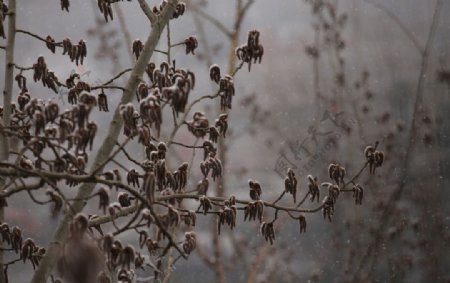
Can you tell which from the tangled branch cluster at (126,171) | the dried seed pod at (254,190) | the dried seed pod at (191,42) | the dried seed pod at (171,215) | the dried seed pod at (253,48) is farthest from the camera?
the dried seed pod at (191,42)

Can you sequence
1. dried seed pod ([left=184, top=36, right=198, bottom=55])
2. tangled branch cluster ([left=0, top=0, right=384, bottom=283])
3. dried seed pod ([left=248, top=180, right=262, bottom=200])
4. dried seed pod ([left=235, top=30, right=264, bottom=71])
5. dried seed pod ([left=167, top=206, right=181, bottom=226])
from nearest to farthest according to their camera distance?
tangled branch cluster ([left=0, top=0, right=384, bottom=283]) < dried seed pod ([left=167, top=206, right=181, bottom=226]) < dried seed pod ([left=235, top=30, right=264, bottom=71]) < dried seed pod ([left=248, top=180, right=262, bottom=200]) < dried seed pod ([left=184, top=36, right=198, bottom=55])

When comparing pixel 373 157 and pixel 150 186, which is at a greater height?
pixel 373 157

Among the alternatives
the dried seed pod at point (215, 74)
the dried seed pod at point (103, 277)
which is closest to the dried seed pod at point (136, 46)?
the dried seed pod at point (215, 74)

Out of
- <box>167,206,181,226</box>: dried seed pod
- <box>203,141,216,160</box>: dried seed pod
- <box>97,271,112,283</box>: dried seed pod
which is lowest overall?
<box>97,271,112,283</box>: dried seed pod

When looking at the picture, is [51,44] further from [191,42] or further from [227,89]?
[227,89]

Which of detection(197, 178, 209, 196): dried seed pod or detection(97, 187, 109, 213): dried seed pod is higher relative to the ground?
→ detection(197, 178, 209, 196): dried seed pod

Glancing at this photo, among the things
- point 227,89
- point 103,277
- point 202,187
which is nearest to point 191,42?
point 227,89

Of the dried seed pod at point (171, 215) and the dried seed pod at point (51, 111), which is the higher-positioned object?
the dried seed pod at point (51, 111)

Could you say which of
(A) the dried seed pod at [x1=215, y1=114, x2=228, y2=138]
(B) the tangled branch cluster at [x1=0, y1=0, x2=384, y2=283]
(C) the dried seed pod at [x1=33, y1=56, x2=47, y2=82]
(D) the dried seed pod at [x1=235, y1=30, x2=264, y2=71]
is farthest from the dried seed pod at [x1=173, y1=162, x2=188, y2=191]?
(C) the dried seed pod at [x1=33, y1=56, x2=47, y2=82]

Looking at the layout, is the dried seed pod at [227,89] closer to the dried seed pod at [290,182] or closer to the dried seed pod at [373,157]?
the dried seed pod at [290,182]

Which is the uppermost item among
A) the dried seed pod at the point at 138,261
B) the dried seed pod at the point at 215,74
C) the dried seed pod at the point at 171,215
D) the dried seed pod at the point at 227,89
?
the dried seed pod at the point at 215,74

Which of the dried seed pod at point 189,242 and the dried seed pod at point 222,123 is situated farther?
the dried seed pod at point 222,123

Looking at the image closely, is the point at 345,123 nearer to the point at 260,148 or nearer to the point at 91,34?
the point at 260,148

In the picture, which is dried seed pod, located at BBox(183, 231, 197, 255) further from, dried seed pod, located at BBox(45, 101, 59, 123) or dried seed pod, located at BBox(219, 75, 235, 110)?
dried seed pod, located at BBox(45, 101, 59, 123)
